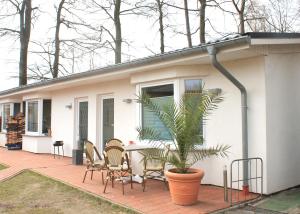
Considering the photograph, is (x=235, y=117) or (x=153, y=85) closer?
(x=235, y=117)

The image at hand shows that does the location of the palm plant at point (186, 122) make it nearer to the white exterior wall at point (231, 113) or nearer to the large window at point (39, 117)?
the white exterior wall at point (231, 113)

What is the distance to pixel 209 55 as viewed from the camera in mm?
7262

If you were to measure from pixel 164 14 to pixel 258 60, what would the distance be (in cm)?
1744

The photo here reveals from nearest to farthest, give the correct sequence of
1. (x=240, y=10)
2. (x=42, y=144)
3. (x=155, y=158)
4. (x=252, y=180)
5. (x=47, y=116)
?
(x=155, y=158) → (x=252, y=180) → (x=42, y=144) → (x=47, y=116) → (x=240, y=10)

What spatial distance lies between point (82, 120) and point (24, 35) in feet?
44.7

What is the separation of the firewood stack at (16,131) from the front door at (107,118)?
700 cm

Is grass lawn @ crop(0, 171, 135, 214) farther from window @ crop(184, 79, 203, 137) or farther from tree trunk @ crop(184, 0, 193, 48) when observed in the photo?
tree trunk @ crop(184, 0, 193, 48)

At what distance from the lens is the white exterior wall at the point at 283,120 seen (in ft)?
25.5

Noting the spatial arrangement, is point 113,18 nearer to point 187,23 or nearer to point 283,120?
point 187,23

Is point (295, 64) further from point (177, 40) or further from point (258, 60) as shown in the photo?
point (177, 40)

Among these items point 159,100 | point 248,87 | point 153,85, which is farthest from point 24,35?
point 248,87

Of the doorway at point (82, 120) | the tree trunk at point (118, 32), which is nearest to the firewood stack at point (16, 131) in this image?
the doorway at point (82, 120)

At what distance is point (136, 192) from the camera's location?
27.1 ft

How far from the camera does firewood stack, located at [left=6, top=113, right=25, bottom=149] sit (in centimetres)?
1833
